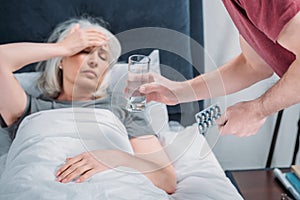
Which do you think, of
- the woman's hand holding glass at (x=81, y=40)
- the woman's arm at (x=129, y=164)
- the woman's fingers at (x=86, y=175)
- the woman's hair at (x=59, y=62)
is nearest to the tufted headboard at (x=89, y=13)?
the woman's hair at (x=59, y=62)

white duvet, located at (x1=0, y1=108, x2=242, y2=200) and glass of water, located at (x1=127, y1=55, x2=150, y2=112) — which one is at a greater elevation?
glass of water, located at (x1=127, y1=55, x2=150, y2=112)

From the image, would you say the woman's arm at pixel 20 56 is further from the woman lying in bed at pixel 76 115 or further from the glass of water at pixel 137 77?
the glass of water at pixel 137 77

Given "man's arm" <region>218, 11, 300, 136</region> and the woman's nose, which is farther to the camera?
the woman's nose

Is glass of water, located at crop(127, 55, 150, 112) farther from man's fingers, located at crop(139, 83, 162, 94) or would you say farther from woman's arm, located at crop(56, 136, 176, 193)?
woman's arm, located at crop(56, 136, 176, 193)

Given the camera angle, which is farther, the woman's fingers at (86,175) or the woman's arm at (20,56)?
the woman's arm at (20,56)

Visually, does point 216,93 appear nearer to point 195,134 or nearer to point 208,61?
point 195,134

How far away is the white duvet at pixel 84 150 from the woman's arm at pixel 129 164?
0.08 feet

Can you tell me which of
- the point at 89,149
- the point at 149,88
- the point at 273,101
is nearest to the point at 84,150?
the point at 89,149

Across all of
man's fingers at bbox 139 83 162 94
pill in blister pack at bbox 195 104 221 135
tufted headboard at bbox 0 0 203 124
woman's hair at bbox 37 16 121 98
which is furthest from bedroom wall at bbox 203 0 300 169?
pill in blister pack at bbox 195 104 221 135

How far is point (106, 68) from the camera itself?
1.75m

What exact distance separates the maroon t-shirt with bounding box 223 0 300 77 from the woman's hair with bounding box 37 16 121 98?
0.57 metres

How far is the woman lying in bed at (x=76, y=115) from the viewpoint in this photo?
56.9 inches

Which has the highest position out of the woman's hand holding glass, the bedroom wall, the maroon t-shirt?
the maroon t-shirt

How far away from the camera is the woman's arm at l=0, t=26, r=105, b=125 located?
5.52 ft
